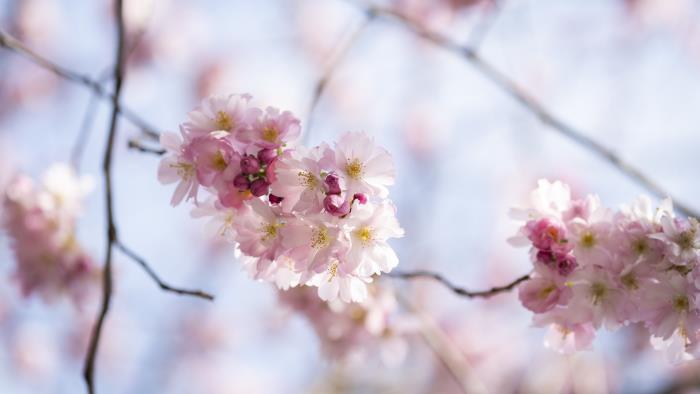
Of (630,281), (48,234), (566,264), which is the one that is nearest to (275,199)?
(566,264)

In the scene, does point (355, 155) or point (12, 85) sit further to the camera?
point (12, 85)

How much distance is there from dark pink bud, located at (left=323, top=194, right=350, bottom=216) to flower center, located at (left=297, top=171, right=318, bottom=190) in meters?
0.03

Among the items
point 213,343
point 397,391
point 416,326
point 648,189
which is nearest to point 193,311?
point 213,343

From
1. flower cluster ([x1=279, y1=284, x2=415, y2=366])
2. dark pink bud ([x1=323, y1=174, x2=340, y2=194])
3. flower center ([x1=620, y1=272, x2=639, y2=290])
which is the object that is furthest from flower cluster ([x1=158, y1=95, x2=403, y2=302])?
flower cluster ([x1=279, y1=284, x2=415, y2=366])

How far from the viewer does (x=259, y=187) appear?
49.5 inches

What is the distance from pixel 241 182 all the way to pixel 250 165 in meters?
0.04

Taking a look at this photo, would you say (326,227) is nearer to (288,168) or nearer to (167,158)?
(288,168)

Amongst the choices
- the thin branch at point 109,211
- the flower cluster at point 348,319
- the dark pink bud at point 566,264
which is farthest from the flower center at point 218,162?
the flower cluster at point 348,319

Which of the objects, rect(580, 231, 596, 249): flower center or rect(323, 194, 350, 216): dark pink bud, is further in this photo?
rect(580, 231, 596, 249): flower center

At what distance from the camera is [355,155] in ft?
4.11

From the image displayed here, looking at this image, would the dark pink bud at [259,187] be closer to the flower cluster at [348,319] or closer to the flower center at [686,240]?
the flower center at [686,240]

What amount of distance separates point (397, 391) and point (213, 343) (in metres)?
2.25

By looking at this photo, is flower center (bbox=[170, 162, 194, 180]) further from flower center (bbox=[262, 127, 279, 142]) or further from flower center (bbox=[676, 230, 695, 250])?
flower center (bbox=[676, 230, 695, 250])

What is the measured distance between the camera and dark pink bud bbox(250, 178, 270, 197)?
1.26 metres
